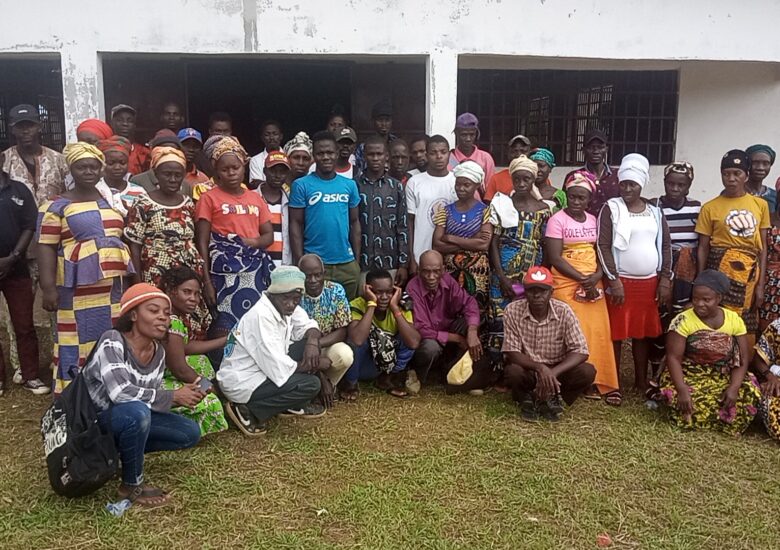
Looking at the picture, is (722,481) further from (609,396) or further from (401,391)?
(401,391)

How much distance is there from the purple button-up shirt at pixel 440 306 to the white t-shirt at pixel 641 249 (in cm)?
109

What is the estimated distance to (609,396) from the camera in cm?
483

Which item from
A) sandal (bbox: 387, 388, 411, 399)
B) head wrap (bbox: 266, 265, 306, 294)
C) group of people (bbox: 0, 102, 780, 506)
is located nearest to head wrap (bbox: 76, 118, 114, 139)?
group of people (bbox: 0, 102, 780, 506)

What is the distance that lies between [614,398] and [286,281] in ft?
8.02

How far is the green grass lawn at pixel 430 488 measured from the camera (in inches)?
121

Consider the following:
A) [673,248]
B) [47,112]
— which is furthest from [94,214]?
[47,112]

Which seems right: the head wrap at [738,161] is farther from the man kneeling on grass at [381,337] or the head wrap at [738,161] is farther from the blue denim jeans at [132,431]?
the blue denim jeans at [132,431]

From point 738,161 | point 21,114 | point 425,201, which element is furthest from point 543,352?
point 21,114

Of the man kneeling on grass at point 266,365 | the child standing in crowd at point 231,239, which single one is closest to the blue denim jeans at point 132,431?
the man kneeling on grass at point 266,365

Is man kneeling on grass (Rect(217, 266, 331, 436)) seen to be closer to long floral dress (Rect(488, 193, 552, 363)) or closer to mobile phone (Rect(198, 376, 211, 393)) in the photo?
mobile phone (Rect(198, 376, 211, 393))

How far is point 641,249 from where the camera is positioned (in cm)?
475

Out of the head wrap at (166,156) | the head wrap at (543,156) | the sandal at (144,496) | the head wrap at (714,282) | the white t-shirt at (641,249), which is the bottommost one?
the sandal at (144,496)

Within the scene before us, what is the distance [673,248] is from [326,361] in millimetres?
2692

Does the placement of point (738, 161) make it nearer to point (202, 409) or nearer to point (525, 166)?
point (525, 166)
